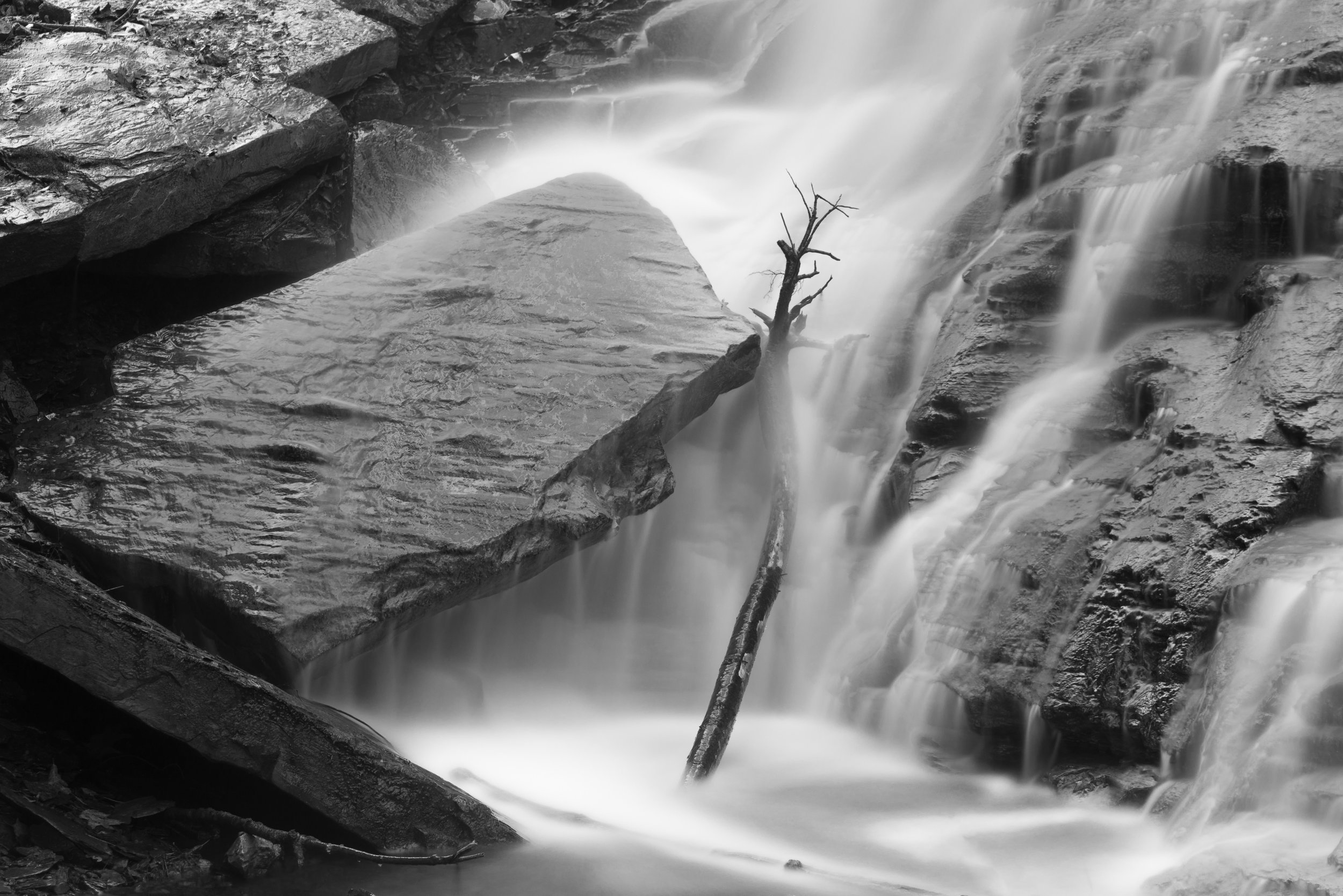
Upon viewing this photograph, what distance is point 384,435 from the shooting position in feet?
20.1

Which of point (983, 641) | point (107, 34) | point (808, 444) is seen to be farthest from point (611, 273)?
point (107, 34)

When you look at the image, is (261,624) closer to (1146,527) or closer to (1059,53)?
(1146,527)

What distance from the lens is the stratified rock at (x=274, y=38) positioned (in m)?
8.31

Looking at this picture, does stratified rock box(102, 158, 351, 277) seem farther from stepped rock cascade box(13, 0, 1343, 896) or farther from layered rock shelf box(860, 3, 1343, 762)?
A: layered rock shelf box(860, 3, 1343, 762)

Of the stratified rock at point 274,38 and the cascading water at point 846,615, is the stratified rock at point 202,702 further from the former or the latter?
the stratified rock at point 274,38

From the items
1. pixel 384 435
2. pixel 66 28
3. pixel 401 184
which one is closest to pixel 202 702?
pixel 384 435

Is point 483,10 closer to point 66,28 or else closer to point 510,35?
point 510,35

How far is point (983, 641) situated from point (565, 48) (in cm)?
883

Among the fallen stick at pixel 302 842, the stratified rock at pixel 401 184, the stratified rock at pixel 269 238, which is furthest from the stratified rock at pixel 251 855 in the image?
the stratified rock at pixel 401 184

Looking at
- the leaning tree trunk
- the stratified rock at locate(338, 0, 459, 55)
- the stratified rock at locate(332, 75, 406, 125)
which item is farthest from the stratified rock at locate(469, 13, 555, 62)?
the leaning tree trunk

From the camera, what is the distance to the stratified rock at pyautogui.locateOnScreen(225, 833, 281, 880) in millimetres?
4219

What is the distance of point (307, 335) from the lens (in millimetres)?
6723

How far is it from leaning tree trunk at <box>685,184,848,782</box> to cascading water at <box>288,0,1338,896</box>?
208 millimetres

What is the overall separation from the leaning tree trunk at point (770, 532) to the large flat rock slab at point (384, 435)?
0.39 m
